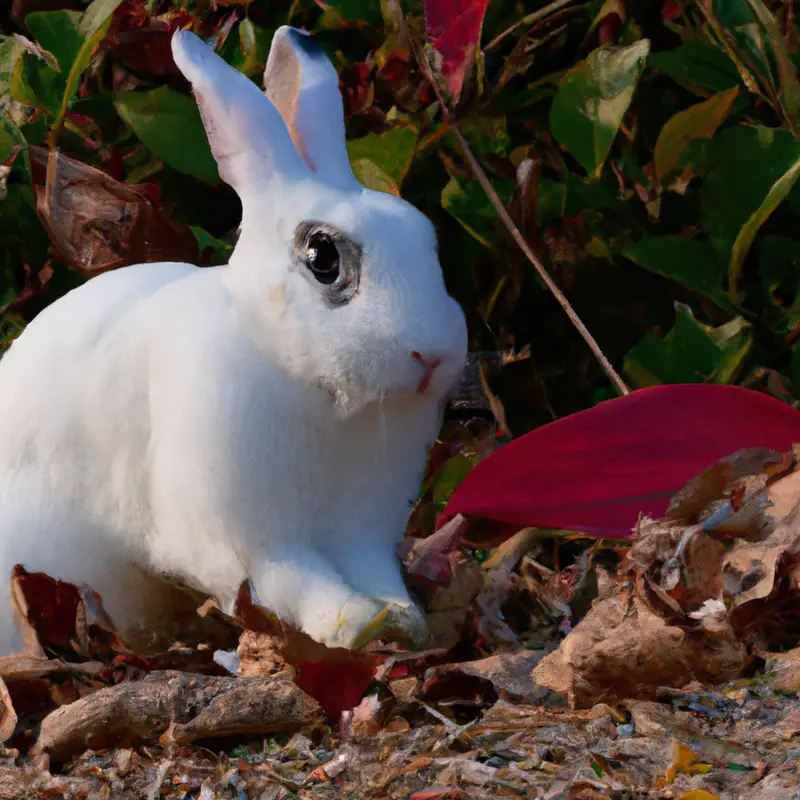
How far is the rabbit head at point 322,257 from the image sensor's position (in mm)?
1341

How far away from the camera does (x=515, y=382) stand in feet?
6.51

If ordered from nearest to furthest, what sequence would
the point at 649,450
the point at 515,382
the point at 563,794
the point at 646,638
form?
1. the point at 563,794
2. the point at 646,638
3. the point at 649,450
4. the point at 515,382

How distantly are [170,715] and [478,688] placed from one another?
331mm

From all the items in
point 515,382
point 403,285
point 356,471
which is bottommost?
point 515,382

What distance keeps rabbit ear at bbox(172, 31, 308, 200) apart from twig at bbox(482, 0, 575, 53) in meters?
0.57

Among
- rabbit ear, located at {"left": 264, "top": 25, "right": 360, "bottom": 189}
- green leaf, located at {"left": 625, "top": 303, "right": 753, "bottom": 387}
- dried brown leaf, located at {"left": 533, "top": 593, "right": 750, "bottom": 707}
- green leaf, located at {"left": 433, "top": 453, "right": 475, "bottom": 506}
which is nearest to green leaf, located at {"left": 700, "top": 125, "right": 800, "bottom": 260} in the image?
green leaf, located at {"left": 625, "top": 303, "right": 753, "bottom": 387}

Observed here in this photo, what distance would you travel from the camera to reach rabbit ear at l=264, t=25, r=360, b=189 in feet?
4.94

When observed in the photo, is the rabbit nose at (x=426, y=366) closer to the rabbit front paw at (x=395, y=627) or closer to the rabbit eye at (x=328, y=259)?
the rabbit eye at (x=328, y=259)

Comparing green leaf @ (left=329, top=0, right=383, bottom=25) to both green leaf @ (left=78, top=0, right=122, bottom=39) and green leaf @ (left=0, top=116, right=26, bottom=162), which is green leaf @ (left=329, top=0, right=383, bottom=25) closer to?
green leaf @ (left=78, top=0, right=122, bottom=39)

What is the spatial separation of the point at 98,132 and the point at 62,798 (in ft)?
4.47

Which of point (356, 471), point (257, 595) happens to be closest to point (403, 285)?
point (356, 471)

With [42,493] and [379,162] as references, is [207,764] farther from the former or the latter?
[379,162]

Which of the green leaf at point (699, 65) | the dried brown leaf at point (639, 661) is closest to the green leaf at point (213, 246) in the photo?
the green leaf at point (699, 65)

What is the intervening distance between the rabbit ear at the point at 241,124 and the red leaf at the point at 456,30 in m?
0.44
